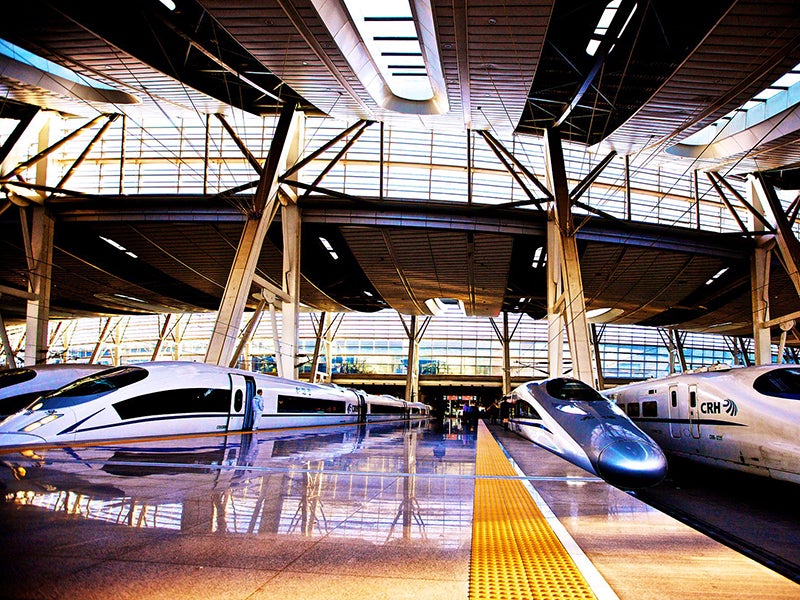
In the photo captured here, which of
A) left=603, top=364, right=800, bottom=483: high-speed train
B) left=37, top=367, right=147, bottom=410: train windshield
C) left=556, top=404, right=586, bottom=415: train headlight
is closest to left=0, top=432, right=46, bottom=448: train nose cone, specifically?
left=37, top=367, right=147, bottom=410: train windshield

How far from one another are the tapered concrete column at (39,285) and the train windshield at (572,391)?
23.4 m

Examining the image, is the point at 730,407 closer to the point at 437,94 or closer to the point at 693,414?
the point at 693,414

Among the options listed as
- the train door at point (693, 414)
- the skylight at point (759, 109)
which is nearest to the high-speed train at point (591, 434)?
the train door at point (693, 414)

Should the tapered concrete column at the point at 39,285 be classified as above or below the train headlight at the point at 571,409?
above

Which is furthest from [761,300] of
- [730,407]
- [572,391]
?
[730,407]

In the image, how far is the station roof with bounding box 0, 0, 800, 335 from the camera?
17.7 m

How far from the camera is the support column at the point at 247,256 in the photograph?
75.5ft

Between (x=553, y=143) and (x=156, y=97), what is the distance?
51.6ft

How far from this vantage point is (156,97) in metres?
23.5

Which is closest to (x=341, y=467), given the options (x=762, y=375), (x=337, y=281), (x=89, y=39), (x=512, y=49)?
(x=762, y=375)

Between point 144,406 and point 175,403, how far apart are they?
3.18 feet

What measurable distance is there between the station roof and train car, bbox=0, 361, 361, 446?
9900 mm

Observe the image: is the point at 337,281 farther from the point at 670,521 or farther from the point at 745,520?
the point at 670,521

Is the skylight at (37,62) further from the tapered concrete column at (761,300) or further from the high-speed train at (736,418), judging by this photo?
the tapered concrete column at (761,300)
